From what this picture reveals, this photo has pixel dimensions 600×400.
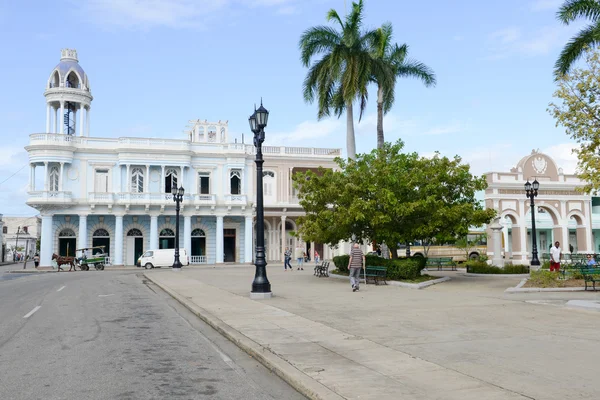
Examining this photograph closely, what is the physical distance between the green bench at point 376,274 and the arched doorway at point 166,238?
29.5 meters

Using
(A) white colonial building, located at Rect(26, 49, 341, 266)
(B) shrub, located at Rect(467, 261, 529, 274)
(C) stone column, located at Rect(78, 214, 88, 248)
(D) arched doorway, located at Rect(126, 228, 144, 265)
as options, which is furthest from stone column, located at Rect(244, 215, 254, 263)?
(B) shrub, located at Rect(467, 261, 529, 274)

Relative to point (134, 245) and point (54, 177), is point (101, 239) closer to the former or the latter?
point (134, 245)

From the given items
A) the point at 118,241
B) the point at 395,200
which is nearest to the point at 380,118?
the point at 395,200

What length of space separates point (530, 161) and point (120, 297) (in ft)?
133

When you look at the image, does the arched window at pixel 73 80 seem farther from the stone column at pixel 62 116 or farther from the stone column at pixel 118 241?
the stone column at pixel 118 241

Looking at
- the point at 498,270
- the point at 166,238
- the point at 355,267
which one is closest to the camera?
the point at 355,267

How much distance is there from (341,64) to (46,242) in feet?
96.7

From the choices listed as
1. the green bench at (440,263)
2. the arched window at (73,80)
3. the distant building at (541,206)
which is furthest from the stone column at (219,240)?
the distant building at (541,206)

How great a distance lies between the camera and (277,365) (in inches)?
297

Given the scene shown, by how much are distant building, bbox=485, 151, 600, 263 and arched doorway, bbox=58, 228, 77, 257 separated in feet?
115

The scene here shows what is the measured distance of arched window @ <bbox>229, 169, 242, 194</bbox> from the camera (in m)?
50.2

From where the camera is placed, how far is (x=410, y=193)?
2322cm

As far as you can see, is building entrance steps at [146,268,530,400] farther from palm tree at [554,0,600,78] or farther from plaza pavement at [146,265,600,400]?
palm tree at [554,0,600,78]

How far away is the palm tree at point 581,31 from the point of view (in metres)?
23.0
